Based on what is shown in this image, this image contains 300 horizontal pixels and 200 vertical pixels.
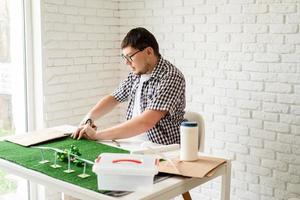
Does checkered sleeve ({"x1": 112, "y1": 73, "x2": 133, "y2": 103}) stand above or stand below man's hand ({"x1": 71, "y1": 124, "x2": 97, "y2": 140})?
above

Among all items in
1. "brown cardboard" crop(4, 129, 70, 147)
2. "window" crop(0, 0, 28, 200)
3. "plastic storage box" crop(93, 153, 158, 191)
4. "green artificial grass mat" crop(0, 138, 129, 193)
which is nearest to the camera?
"plastic storage box" crop(93, 153, 158, 191)

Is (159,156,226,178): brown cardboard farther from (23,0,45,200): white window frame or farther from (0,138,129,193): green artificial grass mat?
(23,0,45,200): white window frame

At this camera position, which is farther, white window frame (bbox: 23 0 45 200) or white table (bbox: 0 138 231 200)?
white window frame (bbox: 23 0 45 200)

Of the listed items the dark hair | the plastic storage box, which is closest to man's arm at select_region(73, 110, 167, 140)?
the dark hair

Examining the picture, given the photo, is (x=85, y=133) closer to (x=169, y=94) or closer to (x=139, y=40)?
(x=169, y=94)

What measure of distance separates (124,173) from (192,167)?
38cm

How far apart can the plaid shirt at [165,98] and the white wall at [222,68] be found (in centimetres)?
83

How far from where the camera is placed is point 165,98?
2379 millimetres

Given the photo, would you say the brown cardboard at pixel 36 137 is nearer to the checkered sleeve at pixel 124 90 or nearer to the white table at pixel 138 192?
the white table at pixel 138 192

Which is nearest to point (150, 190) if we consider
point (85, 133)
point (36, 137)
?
point (85, 133)

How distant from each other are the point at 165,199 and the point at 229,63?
179 centimetres

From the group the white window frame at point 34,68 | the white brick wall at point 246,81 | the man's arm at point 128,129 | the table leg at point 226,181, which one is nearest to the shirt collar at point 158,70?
the man's arm at point 128,129

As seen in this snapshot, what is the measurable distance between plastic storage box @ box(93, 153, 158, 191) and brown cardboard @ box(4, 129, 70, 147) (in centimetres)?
73

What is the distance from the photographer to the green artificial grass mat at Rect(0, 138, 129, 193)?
5.63 feet
